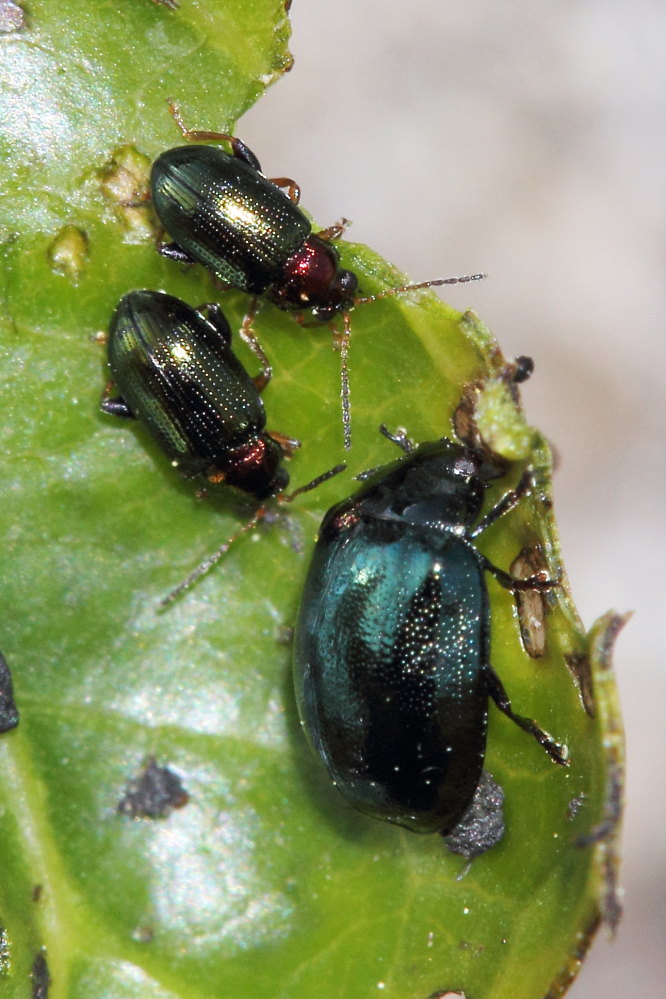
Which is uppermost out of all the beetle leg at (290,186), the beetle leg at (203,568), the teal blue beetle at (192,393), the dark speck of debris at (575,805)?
the beetle leg at (290,186)

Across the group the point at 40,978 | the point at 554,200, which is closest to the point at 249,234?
the point at 40,978

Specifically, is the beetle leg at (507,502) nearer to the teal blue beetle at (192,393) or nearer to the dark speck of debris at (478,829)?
the teal blue beetle at (192,393)

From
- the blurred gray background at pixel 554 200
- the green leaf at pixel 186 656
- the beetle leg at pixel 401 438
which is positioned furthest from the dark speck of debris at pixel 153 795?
the blurred gray background at pixel 554 200

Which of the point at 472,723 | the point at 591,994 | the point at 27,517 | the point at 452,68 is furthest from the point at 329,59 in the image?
the point at 591,994

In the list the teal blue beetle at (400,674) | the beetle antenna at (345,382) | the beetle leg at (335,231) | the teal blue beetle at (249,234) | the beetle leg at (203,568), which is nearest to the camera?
the teal blue beetle at (400,674)

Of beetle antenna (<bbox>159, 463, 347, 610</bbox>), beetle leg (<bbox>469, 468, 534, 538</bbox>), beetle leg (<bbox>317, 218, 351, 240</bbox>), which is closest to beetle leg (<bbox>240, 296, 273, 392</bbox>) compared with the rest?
beetle antenna (<bbox>159, 463, 347, 610</bbox>)

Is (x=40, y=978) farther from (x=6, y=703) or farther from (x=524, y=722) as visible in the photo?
(x=524, y=722)

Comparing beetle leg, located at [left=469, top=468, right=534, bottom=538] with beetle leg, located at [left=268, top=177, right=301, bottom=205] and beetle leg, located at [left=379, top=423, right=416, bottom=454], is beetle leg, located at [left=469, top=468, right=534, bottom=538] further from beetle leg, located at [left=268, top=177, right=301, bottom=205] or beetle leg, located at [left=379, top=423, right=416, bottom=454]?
beetle leg, located at [left=268, top=177, right=301, bottom=205]
